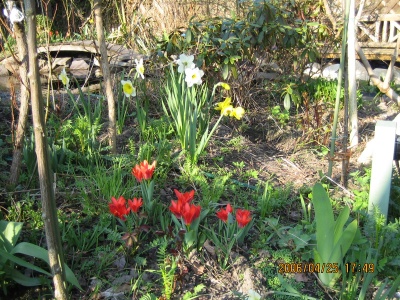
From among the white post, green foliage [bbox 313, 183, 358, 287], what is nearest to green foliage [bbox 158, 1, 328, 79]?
the white post

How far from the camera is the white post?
2609 mm

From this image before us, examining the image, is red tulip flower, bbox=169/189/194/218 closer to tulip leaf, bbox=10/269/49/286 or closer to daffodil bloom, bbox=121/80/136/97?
tulip leaf, bbox=10/269/49/286

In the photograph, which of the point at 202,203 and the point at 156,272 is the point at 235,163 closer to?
the point at 202,203

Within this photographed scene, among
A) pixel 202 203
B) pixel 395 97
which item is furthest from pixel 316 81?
pixel 202 203

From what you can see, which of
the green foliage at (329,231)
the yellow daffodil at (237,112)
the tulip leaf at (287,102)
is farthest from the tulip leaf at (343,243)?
the tulip leaf at (287,102)

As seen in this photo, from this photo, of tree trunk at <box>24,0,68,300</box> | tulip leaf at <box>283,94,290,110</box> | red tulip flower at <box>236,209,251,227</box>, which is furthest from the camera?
tulip leaf at <box>283,94,290,110</box>

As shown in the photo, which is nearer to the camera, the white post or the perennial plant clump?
the white post

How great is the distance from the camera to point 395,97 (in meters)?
5.03

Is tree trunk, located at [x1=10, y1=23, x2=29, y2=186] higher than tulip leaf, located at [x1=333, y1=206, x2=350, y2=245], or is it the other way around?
tree trunk, located at [x1=10, y1=23, x2=29, y2=186]

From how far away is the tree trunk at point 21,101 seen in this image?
2.52m

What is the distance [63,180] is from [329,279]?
1.73m
